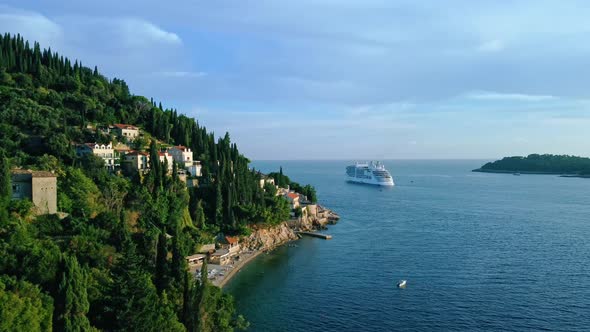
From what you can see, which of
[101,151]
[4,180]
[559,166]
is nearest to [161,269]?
[4,180]

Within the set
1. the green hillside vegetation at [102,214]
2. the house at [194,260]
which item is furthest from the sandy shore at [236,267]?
the green hillside vegetation at [102,214]

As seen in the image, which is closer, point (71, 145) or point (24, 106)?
point (71, 145)

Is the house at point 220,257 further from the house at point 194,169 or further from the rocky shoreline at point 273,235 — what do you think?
the house at point 194,169

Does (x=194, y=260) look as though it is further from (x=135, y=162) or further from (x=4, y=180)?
(x=4, y=180)

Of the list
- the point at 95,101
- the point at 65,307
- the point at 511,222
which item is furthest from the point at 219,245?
the point at 511,222

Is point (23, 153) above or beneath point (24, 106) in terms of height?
beneath

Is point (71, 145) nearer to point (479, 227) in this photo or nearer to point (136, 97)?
point (136, 97)
